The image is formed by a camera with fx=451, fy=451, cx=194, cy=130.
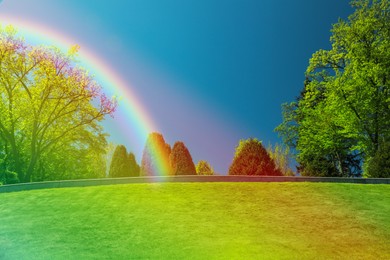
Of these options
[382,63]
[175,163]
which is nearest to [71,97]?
[175,163]

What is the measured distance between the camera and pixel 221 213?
15.8 meters

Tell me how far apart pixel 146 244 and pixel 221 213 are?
3.94 metres

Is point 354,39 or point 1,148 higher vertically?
point 354,39

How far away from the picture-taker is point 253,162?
994 inches

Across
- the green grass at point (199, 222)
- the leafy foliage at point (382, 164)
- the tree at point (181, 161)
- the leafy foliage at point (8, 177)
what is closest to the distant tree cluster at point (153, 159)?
the tree at point (181, 161)

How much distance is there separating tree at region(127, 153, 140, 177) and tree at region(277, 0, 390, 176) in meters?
13.5

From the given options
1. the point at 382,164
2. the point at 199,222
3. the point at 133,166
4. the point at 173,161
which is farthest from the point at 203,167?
the point at 199,222

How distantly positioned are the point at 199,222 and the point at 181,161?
12269 millimetres

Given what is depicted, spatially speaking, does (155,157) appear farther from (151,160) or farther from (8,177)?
(8,177)

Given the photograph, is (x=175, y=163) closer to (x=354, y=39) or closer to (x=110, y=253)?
(x=110, y=253)

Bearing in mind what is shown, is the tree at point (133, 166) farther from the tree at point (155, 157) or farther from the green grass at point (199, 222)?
the green grass at point (199, 222)

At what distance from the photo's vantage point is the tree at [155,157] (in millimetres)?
29172

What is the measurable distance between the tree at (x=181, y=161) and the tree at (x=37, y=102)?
12428mm

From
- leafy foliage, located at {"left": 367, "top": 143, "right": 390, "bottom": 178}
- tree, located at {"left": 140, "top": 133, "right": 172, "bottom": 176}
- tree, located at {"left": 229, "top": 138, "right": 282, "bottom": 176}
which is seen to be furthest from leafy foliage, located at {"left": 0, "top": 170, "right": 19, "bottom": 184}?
leafy foliage, located at {"left": 367, "top": 143, "right": 390, "bottom": 178}
